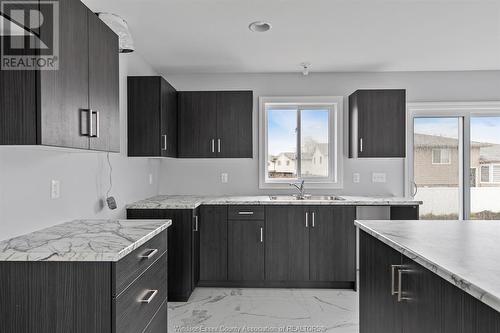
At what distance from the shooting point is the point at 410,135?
4.27 metres

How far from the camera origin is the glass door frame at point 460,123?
Answer: 4.22m

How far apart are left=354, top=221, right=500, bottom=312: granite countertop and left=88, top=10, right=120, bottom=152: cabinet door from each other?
5.32 ft

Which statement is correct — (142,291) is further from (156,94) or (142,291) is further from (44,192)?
(156,94)

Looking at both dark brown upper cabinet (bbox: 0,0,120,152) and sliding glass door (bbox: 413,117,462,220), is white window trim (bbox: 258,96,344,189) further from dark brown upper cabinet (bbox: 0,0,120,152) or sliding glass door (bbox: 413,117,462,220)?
dark brown upper cabinet (bbox: 0,0,120,152)

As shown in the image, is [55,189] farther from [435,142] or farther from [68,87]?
[435,142]

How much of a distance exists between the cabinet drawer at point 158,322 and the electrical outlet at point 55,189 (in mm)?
956

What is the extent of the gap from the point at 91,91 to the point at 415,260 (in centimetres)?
178

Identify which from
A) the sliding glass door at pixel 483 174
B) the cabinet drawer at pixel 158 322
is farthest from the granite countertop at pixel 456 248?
the sliding glass door at pixel 483 174

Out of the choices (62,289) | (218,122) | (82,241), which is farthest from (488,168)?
(62,289)

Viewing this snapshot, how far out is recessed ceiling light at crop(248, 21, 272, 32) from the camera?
108 inches

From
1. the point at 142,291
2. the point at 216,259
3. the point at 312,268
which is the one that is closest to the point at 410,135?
the point at 312,268

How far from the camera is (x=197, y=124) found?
12.8 ft

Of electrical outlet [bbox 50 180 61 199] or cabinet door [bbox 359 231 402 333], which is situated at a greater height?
electrical outlet [bbox 50 180 61 199]

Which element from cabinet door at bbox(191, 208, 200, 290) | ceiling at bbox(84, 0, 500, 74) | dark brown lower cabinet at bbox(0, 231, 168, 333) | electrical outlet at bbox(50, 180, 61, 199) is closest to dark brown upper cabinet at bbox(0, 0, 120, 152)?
electrical outlet at bbox(50, 180, 61, 199)
